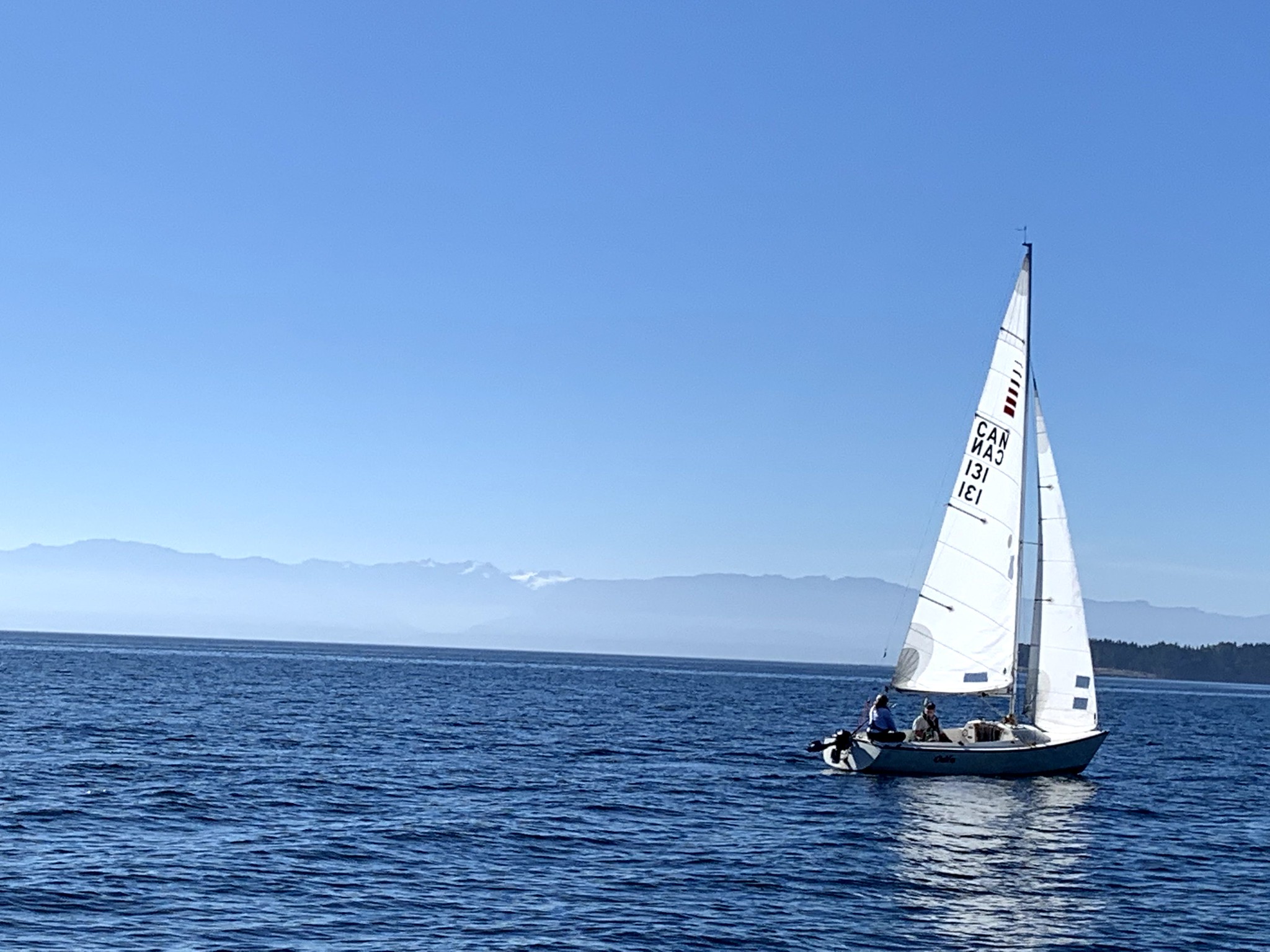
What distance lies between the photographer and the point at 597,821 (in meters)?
35.6

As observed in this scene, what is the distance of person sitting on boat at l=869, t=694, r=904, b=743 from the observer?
4550 centimetres

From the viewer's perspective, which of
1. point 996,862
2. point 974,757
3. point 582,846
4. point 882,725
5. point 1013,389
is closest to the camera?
point 996,862

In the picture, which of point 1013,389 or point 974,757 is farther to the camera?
→ point 1013,389

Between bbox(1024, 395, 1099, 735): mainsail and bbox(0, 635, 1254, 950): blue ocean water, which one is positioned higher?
bbox(1024, 395, 1099, 735): mainsail

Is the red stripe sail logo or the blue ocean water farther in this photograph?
the red stripe sail logo

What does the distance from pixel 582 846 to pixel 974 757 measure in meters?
17.7

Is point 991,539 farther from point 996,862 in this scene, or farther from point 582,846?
point 582,846

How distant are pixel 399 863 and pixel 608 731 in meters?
41.1

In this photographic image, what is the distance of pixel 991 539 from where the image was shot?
45.8m

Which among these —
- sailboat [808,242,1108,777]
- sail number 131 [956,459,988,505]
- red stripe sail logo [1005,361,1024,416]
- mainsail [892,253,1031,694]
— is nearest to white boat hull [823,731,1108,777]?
sailboat [808,242,1108,777]

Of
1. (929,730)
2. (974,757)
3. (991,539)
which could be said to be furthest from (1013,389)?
(974,757)

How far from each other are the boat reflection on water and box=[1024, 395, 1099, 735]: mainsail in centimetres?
243

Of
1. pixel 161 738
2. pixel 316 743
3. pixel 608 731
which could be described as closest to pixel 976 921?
pixel 316 743

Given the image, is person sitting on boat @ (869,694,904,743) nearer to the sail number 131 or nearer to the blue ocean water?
the blue ocean water
